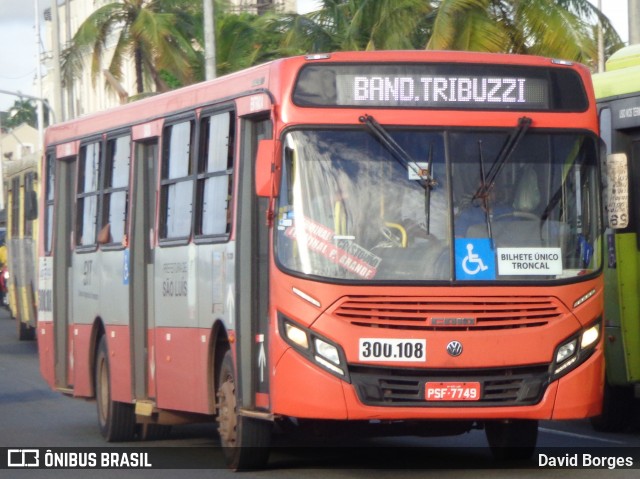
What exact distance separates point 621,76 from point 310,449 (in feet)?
13.7

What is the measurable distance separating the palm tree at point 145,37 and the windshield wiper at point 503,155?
1171 inches

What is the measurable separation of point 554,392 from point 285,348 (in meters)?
1.80

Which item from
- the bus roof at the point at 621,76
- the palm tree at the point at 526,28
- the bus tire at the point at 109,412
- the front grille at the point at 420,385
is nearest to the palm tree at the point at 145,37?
the palm tree at the point at 526,28

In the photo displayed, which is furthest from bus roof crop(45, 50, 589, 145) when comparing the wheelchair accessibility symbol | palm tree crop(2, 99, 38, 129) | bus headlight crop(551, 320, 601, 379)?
palm tree crop(2, 99, 38, 129)

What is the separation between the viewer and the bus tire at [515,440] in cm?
1235

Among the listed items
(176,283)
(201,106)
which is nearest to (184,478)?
(176,283)

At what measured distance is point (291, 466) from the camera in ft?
40.2

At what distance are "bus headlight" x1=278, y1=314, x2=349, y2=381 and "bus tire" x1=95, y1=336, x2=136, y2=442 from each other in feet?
14.5

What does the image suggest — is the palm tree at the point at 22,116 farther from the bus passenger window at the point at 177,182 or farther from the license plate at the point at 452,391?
the license plate at the point at 452,391

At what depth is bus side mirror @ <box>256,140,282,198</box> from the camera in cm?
1106

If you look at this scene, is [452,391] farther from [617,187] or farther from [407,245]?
[617,187]

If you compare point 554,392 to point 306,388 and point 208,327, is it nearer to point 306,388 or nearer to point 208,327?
point 306,388

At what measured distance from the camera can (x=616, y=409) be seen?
1506 cm

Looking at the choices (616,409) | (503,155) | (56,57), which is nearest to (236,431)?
(503,155)
